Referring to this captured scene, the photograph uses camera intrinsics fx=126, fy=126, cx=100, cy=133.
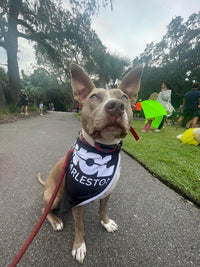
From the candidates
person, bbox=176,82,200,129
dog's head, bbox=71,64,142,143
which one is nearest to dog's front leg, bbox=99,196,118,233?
dog's head, bbox=71,64,142,143

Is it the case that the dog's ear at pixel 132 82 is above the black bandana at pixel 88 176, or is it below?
above

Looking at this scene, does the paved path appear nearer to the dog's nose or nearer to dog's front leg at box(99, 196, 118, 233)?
dog's front leg at box(99, 196, 118, 233)

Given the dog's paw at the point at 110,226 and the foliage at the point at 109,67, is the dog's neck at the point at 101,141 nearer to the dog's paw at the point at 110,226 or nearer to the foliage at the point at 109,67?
the dog's paw at the point at 110,226

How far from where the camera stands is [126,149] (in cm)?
426

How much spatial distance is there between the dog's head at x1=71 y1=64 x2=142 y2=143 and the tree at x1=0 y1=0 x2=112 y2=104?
466 inches

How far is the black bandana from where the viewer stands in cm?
129

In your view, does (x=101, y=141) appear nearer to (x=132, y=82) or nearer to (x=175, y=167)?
(x=132, y=82)

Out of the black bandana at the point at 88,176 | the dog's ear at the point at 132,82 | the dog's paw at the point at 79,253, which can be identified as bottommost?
the dog's paw at the point at 79,253

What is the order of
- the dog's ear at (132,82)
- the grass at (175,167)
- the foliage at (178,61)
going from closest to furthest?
the dog's ear at (132,82) → the grass at (175,167) → the foliage at (178,61)

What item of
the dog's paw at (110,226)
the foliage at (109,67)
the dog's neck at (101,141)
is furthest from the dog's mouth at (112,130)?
the foliage at (109,67)

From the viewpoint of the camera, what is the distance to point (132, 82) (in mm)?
1691

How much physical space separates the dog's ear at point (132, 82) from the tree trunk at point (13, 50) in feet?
42.5

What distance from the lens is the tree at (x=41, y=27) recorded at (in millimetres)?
9617

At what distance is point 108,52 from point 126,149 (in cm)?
2369
